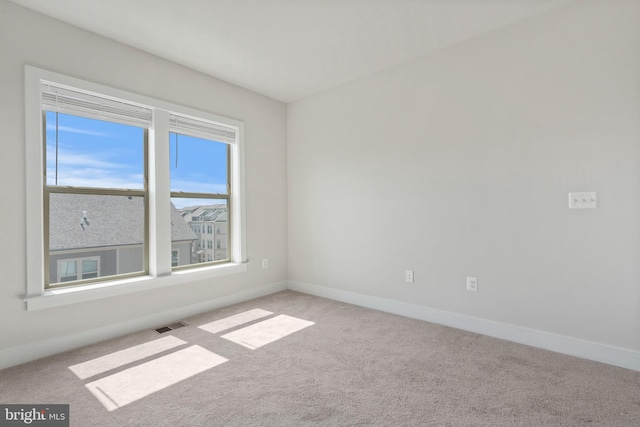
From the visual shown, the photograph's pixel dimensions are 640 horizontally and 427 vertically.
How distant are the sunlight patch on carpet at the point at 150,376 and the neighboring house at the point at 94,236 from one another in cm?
110

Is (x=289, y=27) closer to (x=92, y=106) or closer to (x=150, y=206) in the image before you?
(x=92, y=106)

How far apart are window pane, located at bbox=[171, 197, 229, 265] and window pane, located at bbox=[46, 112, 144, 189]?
1.79 ft

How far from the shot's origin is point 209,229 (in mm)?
3703

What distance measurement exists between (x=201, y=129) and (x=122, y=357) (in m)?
2.39

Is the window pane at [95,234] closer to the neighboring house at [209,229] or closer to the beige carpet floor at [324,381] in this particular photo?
the neighboring house at [209,229]

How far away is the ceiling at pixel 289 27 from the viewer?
7.70ft

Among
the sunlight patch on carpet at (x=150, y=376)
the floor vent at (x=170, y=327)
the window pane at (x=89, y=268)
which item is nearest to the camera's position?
the sunlight patch on carpet at (x=150, y=376)

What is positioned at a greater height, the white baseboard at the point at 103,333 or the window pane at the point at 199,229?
the window pane at the point at 199,229

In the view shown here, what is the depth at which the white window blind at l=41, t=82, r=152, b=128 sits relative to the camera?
248 centimetres

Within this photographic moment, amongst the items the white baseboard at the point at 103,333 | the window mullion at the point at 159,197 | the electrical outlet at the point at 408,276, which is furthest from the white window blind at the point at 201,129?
the electrical outlet at the point at 408,276

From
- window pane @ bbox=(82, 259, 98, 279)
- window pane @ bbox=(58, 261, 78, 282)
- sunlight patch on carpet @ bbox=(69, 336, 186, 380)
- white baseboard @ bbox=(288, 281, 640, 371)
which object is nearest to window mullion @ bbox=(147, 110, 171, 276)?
window pane @ bbox=(82, 259, 98, 279)

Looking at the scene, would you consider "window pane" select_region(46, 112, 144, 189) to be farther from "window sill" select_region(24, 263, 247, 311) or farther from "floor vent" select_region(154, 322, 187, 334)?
"floor vent" select_region(154, 322, 187, 334)

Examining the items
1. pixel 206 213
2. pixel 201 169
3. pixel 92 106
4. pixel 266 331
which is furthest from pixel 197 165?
pixel 266 331

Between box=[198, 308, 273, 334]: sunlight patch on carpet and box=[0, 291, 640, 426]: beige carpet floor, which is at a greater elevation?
box=[198, 308, 273, 334]: sunlight patch on carpet
